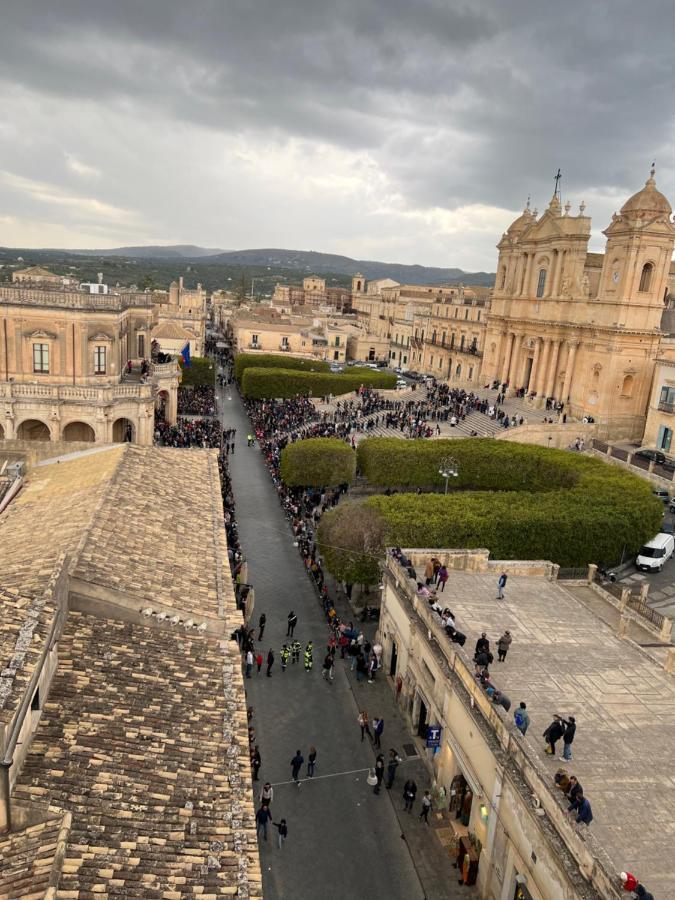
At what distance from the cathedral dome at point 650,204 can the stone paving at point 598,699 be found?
36.7m

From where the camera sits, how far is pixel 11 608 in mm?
11727

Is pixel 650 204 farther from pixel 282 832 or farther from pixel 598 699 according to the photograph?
pixel 282 832

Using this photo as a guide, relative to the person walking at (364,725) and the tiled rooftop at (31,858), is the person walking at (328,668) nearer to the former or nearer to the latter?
the person walking at (364,725)

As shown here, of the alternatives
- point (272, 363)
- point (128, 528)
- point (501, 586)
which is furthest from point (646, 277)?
point (128, 528)

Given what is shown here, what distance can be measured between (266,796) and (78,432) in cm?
2705

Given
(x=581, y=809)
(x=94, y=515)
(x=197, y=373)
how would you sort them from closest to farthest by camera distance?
(x=581, y=809), (x=94, y=515), (x=197, y=373)

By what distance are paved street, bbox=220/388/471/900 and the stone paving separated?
4.11 metres

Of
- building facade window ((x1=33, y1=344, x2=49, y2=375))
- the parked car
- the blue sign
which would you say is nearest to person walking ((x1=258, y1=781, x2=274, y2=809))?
the blue sign

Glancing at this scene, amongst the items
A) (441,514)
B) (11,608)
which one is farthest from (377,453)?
(11,608)

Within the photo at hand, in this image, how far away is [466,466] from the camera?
129 ft

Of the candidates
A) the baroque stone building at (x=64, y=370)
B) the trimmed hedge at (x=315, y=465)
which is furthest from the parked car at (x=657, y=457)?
the baroque stone building at (x=64, y=370)

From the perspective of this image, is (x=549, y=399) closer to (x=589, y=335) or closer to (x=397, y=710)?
(x=589, y=335)

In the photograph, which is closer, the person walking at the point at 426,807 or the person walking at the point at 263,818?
the person walking at the point at 263,818

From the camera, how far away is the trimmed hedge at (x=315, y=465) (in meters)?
38.6
